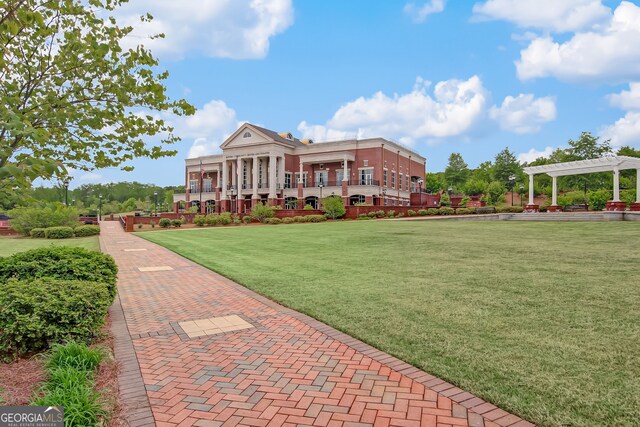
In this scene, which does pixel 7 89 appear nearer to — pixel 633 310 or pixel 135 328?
pixel 135 328

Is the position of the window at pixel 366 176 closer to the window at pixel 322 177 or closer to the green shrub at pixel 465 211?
the window at pixel 322 177

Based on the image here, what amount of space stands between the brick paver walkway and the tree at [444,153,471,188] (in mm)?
85301

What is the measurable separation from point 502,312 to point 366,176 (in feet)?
145

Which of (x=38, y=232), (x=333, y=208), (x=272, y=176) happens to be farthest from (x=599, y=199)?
(x=38, y=232)

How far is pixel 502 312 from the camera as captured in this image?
6.07 metres

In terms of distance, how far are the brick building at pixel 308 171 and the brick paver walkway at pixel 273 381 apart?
4108 cm

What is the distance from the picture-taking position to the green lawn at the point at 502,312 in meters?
3.64

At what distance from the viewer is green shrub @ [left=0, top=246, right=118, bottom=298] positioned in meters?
6.22

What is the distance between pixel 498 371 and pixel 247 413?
8.34 ft

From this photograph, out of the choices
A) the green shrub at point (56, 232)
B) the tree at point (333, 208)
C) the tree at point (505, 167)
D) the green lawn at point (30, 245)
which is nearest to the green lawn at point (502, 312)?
the green lawn at point (30, 245)

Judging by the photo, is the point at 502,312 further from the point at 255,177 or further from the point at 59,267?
the point at 255,177

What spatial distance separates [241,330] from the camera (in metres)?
5.83

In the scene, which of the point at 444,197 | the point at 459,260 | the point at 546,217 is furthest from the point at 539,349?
the point at 444,197

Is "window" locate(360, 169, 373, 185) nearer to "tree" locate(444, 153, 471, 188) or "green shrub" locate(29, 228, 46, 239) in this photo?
"green shrub" locate(29, 228, 46, 239)
